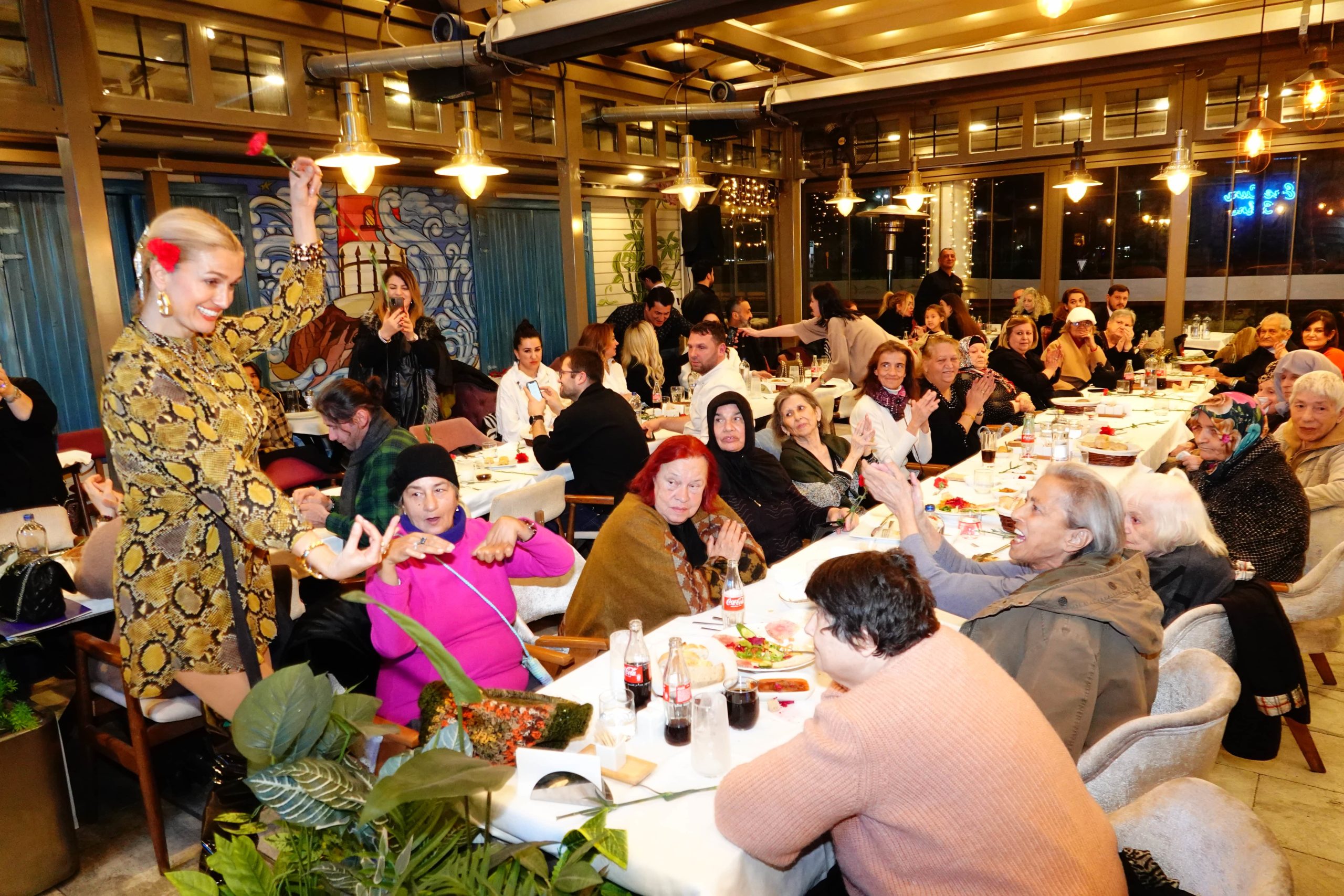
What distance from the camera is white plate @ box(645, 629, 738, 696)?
7.56ft

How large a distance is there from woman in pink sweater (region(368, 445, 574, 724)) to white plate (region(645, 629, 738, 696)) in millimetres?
429

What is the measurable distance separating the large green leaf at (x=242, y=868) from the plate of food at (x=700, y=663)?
99 cm

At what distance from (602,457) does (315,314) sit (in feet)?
7.67

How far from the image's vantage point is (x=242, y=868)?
1519mm

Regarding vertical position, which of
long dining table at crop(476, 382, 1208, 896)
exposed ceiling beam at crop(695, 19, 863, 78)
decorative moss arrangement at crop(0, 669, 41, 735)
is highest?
exposed ceiling beam at crop(695, 19, 863, 78)

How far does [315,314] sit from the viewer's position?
2814 millimetres

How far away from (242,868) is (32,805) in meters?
1.93

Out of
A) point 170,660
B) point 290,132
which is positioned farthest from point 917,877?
point 290,132

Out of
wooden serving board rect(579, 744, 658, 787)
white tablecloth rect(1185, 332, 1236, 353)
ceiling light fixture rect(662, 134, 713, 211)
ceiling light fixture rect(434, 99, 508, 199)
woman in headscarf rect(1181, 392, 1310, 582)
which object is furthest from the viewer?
white tablecloth rect(1185, 332, 1236, 353)

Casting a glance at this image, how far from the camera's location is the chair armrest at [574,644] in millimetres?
2908

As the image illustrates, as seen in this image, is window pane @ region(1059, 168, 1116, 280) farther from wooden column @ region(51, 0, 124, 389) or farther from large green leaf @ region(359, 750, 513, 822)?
large green leaf @ region(359, 750, 513, 822)

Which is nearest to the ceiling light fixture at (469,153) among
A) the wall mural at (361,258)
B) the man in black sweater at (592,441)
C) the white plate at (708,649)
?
the man in black sweater at (592,441)

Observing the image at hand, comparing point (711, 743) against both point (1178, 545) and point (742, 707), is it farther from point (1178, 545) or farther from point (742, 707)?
point (1178, 545)

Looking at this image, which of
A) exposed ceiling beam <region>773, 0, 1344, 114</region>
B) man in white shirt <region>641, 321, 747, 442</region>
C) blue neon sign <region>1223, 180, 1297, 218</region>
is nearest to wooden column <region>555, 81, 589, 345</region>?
exposed ceiling beam <region>773, 0, 1344, 114</region>
